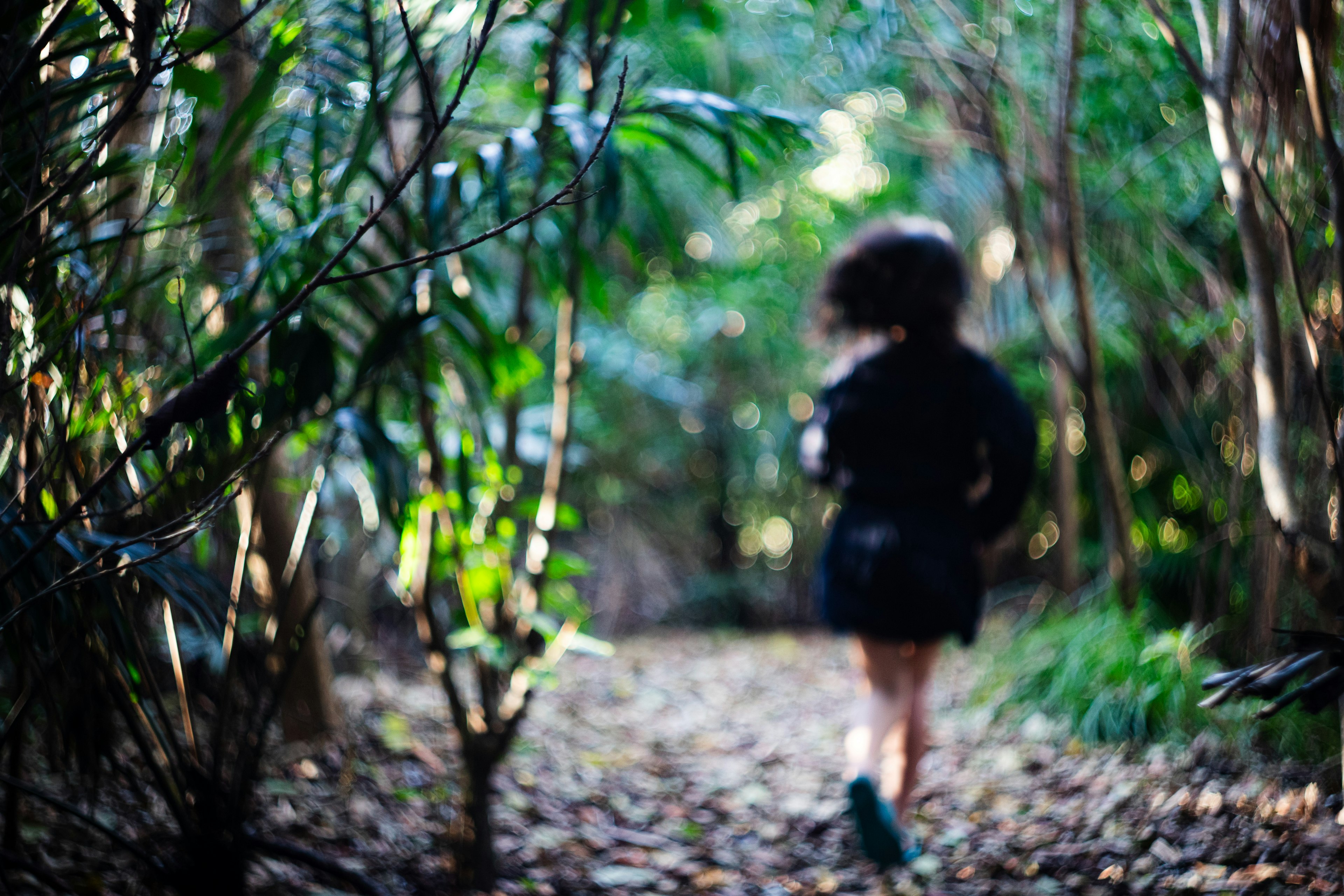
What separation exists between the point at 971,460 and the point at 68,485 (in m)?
1.68

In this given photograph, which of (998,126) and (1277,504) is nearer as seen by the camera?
(1277,504)

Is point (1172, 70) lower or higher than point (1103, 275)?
higher

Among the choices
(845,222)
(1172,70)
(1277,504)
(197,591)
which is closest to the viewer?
(197,591)

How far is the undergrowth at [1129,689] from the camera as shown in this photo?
1.78 metres

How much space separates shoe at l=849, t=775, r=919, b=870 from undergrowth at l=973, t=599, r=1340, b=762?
2.41 feet

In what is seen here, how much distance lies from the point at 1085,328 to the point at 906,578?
44.2 inches

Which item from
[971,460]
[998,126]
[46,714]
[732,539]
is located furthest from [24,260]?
[732,539]

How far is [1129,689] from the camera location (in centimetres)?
215

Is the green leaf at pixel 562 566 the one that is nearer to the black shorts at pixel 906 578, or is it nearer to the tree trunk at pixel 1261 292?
the black shorts at pixel 906 578

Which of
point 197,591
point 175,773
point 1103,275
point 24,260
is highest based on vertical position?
point 1103,275

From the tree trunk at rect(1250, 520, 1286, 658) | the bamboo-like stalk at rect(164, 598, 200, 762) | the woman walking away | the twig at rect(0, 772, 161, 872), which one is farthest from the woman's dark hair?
the twig at rect(0, 772, 161, 872)

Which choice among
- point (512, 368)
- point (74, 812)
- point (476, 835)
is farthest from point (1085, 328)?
point (74, 812)

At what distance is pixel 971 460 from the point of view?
185 cm

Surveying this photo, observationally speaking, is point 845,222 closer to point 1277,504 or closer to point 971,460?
point 971,460
